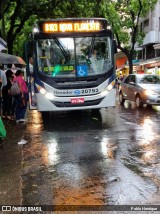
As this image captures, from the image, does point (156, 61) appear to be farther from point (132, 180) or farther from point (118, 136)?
point (132, 180)

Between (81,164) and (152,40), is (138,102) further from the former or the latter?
(152,40)

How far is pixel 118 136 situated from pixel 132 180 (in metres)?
3.73

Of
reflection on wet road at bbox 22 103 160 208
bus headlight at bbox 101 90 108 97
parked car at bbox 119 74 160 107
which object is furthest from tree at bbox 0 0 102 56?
reflection on wet road at bbox 22 103 160 208

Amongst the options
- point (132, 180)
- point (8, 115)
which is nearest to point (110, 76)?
point (8, 115)

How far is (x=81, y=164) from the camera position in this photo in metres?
6.65

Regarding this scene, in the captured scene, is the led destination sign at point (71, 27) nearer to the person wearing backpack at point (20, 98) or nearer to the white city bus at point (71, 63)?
the white city bus at point (71, 63)

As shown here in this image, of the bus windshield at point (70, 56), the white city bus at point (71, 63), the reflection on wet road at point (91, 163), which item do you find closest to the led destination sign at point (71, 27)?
the white city bus at point (71, 63)

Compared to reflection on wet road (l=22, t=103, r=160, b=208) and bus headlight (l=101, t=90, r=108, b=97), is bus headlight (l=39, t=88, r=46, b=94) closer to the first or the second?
reflection on wet road (l=22, t=103, r=160, b=208)

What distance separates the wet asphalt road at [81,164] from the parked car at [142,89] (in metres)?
4.47

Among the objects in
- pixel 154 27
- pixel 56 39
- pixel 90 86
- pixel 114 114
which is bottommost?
pixel 114 114

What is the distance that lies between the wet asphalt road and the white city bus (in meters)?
0.90

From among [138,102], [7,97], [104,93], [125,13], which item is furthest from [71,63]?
[125,13]

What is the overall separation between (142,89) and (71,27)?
234 inches

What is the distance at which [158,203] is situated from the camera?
4.68 m
